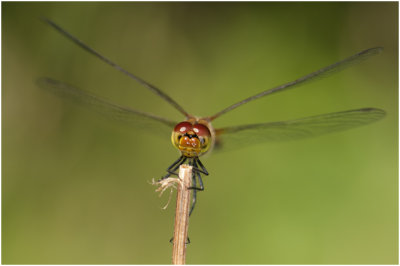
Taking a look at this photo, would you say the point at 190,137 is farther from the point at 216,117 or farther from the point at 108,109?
the point at 108,109

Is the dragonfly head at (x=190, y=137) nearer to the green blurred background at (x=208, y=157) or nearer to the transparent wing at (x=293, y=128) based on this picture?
the transparent wing at (x=293, y=128)

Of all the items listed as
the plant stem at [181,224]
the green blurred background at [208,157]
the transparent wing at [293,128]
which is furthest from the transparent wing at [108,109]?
the plant stem at [181,224]

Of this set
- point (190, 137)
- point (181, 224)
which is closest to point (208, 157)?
point (190, 137)

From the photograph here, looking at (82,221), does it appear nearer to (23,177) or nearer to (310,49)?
(23,177)

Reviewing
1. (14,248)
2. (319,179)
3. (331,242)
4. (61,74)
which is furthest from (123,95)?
(331,242)

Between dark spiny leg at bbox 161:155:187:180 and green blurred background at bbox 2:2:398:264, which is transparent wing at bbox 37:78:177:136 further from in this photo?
dark spiny leg at bbox 161:155:187:180
